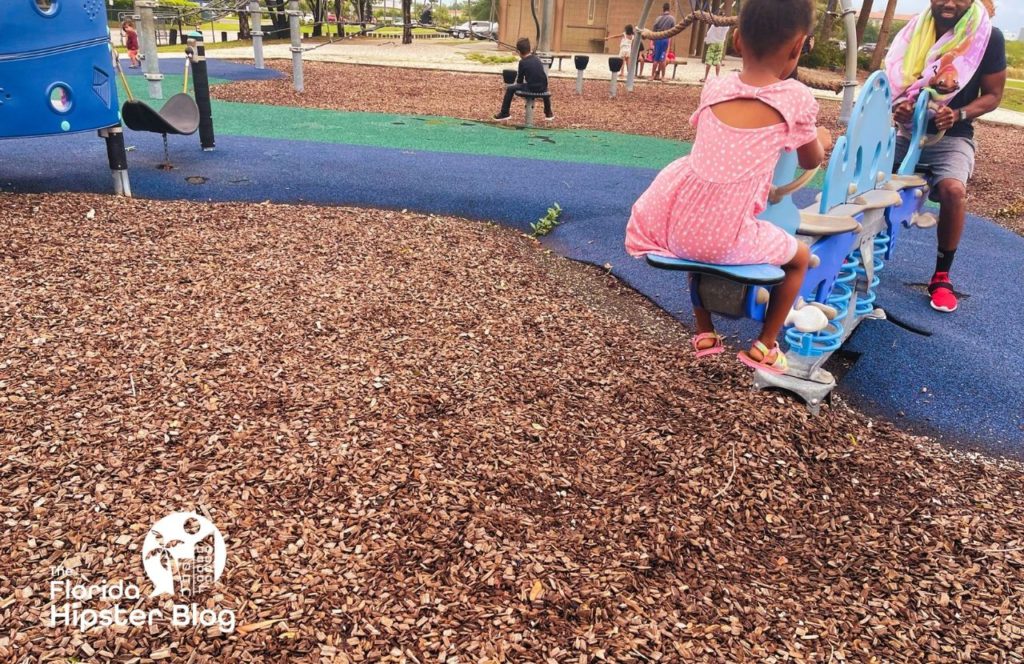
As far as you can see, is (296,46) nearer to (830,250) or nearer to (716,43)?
(716,43)

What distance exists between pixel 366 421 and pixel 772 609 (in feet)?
4.75

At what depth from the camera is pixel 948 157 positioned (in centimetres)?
386

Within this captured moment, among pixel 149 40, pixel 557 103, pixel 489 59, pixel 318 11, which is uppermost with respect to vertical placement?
pixel 318 11

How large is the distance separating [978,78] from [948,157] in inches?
16.3

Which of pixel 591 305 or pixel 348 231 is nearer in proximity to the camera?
pixel 591 305

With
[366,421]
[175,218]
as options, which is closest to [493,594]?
[366,421]

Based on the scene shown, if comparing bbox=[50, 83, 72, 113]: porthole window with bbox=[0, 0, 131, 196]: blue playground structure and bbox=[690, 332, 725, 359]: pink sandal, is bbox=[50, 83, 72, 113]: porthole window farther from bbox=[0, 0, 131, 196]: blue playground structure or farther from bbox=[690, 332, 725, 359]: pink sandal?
bbox=[690, 332, 725, 359]: pink sandal

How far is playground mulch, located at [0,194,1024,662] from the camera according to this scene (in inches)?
70.6

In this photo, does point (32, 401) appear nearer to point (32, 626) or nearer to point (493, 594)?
point (32, 626)

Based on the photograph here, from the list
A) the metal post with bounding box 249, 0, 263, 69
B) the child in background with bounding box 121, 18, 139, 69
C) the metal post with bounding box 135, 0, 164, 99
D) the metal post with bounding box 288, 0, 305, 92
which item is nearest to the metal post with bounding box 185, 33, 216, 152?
the metal post with bounding box 135, 0, 164, 99

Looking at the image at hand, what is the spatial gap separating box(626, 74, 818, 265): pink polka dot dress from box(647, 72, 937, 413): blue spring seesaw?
6 cm

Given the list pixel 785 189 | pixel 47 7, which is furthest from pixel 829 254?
pixel 47 7

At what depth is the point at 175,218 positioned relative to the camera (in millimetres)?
4793

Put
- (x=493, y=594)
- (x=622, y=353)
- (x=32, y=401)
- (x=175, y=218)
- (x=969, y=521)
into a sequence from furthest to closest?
(x=175, y=218) < (x=622, y=353) < (x=32, y=401) < (x=969, y=521) < (x=493, y=594)
